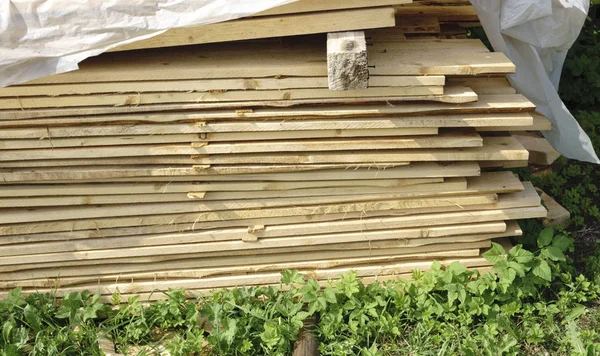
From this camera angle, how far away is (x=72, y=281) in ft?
12.4

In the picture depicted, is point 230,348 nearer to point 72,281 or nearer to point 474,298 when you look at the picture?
point 72,281

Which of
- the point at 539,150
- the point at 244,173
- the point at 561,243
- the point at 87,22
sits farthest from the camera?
the point at 539,150

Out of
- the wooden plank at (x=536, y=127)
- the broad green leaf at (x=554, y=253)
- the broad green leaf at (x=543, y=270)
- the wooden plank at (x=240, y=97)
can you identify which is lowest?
the broad green leaf at (x=543, y=270)

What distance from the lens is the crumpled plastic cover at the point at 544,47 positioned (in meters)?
3.71

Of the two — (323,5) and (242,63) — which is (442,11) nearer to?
(323,5)

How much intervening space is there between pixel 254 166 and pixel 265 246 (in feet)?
1.50

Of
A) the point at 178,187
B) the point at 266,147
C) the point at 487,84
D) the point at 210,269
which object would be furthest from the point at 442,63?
Answer: the point at 210,269

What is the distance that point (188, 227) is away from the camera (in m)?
3.62

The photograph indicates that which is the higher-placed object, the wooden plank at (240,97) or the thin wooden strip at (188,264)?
the wooden plank at (240,97)

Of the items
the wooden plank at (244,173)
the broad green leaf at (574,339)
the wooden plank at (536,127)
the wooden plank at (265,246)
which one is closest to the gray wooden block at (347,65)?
the wooden plank at (244,173)

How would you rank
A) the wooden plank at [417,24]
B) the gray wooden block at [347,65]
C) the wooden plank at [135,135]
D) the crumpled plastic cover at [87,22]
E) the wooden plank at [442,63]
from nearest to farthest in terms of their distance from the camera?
the gray wooden block at [347,65] < the crumpled plastic cover at [87,22] < the wooden plank at [442,63] < the wooden plank at [135,135] < the wooden plank at [417,24]

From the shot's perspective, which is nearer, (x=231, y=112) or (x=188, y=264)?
(x=231, y=112)

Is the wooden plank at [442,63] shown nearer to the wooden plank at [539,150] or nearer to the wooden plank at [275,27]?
the wooden plank at [275,27]

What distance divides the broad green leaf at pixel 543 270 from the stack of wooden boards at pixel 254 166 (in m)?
0.21
